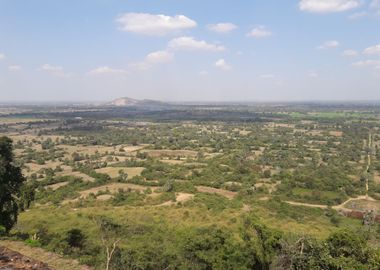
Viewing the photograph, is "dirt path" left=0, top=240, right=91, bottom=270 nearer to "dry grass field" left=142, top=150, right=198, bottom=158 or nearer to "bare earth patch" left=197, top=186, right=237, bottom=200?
"bare earth patch" left=197, top=186, right=237, bottom=200

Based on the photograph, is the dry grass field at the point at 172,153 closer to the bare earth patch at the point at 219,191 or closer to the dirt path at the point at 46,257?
the bare earth patch at the point at 219,191

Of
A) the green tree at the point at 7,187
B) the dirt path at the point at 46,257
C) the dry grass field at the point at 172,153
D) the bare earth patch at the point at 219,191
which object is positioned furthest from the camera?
the dry grass field at the point at 172,153

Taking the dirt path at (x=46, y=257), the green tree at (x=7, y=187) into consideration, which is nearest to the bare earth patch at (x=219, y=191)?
the green tree at (x=7, y=187)

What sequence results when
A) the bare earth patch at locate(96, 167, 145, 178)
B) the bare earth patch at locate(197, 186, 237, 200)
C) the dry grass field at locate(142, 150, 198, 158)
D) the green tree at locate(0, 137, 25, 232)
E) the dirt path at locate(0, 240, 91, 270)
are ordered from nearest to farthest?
the dirt path at locate(0, 240, 91, 270) < the green tree at locate(0, 137, 25, 232) < the bare earth patch at locate(197, 186, 237, 200) < the bare earth patch at locate(96, 167, 145, 178) < the dry grass field at locate(142, 150, 198, 158)

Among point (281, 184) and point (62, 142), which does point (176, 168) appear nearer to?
point (281, 184)

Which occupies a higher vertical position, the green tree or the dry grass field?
the green tree

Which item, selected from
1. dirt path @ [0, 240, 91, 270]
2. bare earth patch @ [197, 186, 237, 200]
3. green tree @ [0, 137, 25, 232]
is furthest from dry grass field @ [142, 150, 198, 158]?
dirt path @ [0, 240, 91, 270]

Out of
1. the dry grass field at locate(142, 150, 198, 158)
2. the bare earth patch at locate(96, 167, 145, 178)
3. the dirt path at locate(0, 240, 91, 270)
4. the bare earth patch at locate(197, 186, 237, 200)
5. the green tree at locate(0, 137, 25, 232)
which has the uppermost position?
the green tree at locate(0, 137, 25, 232)

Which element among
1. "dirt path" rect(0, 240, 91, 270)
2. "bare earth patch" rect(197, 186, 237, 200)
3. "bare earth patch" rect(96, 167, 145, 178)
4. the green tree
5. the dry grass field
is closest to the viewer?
"dirt path" rect(0, 240, 91, 270)
